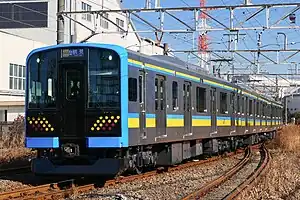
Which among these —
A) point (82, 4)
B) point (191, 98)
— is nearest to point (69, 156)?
point (191, 98)

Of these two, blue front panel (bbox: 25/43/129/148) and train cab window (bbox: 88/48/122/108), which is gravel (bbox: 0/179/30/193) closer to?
blue front panel (bbox: 25/43/129/148)

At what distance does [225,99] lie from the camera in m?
21.3

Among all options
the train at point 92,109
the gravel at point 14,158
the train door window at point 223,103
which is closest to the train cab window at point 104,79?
the train at point 92,109

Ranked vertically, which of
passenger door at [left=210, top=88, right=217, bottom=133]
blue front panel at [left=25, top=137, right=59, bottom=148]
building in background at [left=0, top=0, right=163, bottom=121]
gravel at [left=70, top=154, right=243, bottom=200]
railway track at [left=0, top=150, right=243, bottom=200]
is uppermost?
building in background at [left=0, top=0, right=163, bottom=121]

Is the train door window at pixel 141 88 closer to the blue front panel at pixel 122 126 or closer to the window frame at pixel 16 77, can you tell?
the blue front panel at pixel 122 126

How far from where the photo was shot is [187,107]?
1580 cm

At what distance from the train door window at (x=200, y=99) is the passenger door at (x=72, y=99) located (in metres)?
6.07

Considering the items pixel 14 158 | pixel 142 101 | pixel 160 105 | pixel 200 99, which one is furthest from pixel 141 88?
pixel 14 158

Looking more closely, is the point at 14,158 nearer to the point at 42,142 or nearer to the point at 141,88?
Result: the point at 42,142

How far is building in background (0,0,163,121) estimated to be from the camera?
37.5m

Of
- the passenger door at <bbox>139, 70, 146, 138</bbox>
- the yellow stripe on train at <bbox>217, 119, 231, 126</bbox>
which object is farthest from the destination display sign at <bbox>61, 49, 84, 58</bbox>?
the yellow stripe on train at <bbox>217, 119, 231, 126</bbox>

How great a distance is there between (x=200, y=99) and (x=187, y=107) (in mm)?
1601

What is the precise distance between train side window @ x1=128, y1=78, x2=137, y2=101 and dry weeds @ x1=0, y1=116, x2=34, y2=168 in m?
7.03

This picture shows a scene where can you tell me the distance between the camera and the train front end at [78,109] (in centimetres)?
1130
